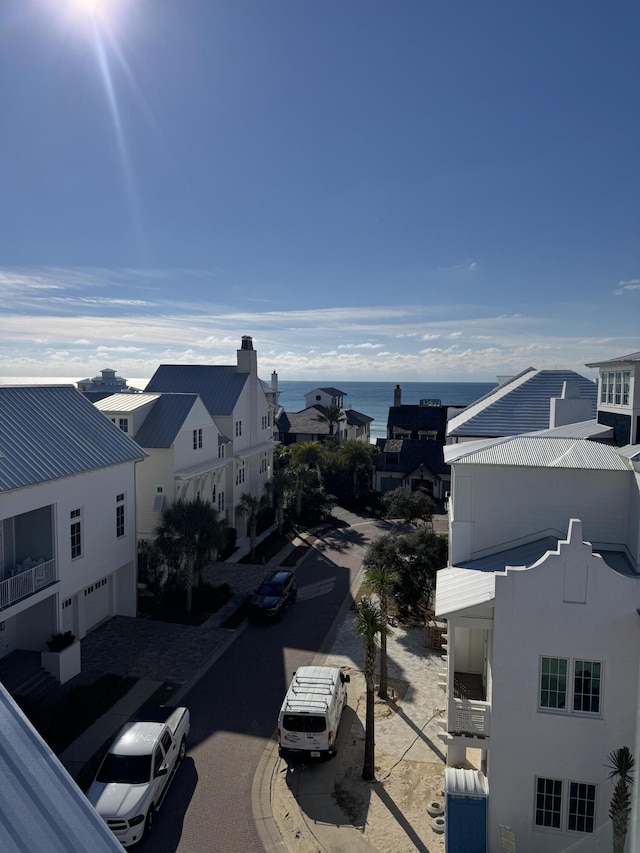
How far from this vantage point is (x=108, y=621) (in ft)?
80.2

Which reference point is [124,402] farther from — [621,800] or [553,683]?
[621,800]

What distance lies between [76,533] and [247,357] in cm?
1958

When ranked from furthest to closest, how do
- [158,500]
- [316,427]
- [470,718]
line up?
[316,427] → [158,500] → [470,718]

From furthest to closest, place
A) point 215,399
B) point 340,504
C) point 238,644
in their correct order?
point 340,504
point 215,399
point 238,644

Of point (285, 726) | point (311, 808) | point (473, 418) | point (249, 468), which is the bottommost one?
point (311, 808)

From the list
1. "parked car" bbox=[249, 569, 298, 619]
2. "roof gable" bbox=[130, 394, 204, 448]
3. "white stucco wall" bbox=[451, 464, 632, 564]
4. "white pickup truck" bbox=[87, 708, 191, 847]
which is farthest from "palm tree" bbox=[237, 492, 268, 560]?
"white stucco wall" bbox=[451, 464, 632, 564]

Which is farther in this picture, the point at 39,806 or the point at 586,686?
the point at 586,686

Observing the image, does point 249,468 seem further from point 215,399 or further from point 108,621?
point 108,621

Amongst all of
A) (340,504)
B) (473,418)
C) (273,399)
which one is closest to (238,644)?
(473,418)

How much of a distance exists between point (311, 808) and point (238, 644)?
9.12 m

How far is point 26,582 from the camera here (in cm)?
1831

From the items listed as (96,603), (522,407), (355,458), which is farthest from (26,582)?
(355,458)

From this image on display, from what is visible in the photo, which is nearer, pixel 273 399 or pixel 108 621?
pixel 108 621

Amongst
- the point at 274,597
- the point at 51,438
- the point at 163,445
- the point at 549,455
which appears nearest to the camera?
the point at 549,455
